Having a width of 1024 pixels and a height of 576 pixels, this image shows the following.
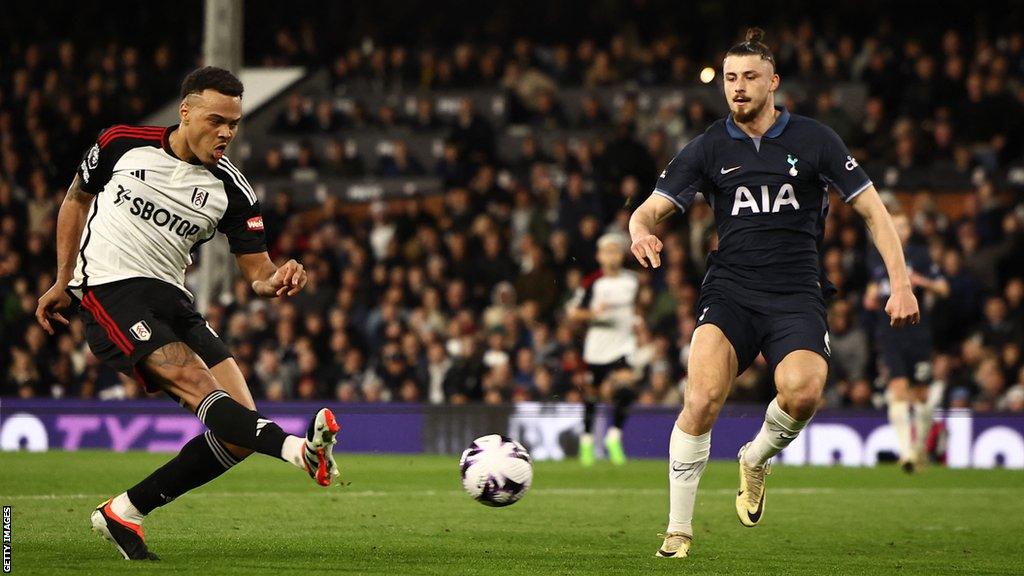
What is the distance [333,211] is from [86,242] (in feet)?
45.2

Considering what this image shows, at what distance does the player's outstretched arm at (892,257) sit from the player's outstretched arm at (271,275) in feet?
8.43

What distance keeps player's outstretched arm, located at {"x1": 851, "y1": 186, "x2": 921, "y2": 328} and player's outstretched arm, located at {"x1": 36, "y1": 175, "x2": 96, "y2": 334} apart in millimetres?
3486

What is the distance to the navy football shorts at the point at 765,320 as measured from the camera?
23.7ft

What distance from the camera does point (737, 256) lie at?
7395 mm

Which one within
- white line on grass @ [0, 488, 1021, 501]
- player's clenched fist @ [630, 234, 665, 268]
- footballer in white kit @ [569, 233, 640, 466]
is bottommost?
white line on grass @ [0, 488, 1021, 501]

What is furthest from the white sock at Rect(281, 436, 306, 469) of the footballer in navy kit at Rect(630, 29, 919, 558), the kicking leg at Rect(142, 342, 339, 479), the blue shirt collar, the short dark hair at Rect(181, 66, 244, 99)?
the blue shirt collar

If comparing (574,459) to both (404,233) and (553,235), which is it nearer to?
(553,235)

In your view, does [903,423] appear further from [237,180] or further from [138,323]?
[138,323]

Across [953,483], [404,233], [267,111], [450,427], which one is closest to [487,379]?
[450,427]

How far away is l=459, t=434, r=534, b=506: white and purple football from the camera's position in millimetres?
7258

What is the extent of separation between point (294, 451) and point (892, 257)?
112 inches

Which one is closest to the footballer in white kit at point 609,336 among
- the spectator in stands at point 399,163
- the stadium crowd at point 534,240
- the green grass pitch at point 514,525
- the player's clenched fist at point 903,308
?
the stadium crowd at point 534,240

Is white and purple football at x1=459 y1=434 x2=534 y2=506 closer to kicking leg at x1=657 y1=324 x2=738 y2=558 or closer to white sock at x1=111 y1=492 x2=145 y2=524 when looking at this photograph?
kicking leg at x1=657 y1=324 x2=738 y2=558

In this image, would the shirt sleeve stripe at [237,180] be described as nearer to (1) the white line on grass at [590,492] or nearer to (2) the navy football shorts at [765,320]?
(2) the navy football shorts at [765,320]
